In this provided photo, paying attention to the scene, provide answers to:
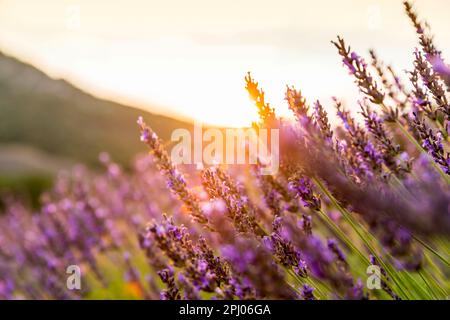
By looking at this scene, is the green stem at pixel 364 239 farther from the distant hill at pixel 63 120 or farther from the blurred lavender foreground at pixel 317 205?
the distant hill at pixel 63 120

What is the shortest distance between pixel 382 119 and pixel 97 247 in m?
4.97

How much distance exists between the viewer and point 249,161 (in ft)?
9.65

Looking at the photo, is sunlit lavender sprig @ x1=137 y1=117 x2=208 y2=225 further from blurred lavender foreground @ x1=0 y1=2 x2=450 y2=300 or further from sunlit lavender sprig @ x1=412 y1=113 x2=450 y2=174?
sunlit lavender sprig @ x1=412 y1=113 x2=450 y2=174

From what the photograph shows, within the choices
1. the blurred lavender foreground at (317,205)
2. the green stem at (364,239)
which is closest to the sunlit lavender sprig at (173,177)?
the blurred lavender foreground at (317,205)

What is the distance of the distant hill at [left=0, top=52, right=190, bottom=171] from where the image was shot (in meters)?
35.9

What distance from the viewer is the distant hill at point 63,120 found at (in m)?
35.9

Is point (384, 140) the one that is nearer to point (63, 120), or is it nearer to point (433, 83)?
point (433, 83)

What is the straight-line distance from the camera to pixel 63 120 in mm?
40156

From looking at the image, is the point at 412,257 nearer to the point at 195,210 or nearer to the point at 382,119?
the point at 382,119

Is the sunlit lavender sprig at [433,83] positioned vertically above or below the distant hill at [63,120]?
below

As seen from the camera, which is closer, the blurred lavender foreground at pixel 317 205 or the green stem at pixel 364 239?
the blurred lavender foreground at pixel 317 205
